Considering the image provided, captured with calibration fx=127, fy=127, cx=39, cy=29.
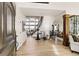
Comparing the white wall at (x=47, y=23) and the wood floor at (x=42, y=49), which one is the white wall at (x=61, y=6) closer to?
the white wall at (x=47, y=23)

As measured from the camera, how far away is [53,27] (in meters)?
2.58

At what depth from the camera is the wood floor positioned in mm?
2400

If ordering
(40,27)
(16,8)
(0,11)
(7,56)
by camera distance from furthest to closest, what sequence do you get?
Answer: 1. (40,27)
2. (16,8)
3. (7,56)
4. (0,11)

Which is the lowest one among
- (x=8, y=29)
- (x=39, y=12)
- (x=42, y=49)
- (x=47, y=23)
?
(x=42, y=49)

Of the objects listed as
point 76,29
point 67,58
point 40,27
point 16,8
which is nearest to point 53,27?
point 40,27

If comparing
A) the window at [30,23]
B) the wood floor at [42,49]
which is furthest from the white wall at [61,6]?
the wood floor at [42,49]

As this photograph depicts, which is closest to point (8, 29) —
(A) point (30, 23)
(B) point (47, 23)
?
(A) point (30, 23)

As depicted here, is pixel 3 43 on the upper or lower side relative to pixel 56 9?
lower

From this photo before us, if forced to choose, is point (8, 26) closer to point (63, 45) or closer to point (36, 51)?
point (36, 51)

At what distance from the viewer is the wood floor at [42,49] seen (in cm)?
240

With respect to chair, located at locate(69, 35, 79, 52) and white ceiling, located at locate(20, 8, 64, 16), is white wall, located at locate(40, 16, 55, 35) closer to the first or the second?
white ceiling, located at locate(20, 8, 64, 16)

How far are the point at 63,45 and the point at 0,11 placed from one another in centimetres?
135

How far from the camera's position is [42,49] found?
2.46 m

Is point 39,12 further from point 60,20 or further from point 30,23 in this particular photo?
point 60,20
